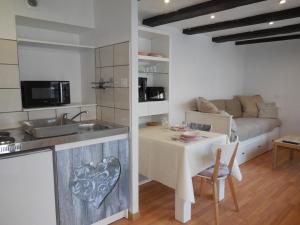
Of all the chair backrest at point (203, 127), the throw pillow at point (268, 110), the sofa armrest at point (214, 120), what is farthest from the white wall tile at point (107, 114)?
the throw pillow at point (268, 110)

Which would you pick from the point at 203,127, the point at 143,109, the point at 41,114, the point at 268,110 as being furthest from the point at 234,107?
the point at 41,114

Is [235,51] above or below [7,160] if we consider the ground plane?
above

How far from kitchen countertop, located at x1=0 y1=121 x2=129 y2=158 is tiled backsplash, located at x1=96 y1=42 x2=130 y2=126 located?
7.0 inches

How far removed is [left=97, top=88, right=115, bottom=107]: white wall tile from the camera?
2268 mm

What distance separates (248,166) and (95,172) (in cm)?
271

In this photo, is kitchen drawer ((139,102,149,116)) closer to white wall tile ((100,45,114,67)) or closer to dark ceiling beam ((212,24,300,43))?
white wall tile ((100,45,114,67))

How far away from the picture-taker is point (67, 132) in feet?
5.92

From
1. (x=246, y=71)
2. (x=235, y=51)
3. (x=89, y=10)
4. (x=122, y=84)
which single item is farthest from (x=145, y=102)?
(x=246, y=71)

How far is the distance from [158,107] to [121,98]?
89cm

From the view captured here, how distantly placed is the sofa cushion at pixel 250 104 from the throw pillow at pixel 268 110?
96 millimetres

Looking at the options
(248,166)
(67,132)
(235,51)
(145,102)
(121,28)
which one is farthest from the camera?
(235,51)

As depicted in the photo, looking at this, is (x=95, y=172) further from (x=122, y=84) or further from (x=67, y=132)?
(x=122, y=84)

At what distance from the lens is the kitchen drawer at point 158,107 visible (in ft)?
9.42

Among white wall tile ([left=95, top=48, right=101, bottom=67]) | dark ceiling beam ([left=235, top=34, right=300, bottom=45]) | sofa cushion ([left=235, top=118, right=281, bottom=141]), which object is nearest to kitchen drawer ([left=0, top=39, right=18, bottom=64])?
white wall tile ([left=95, top=48, right=101, bottom=67])
